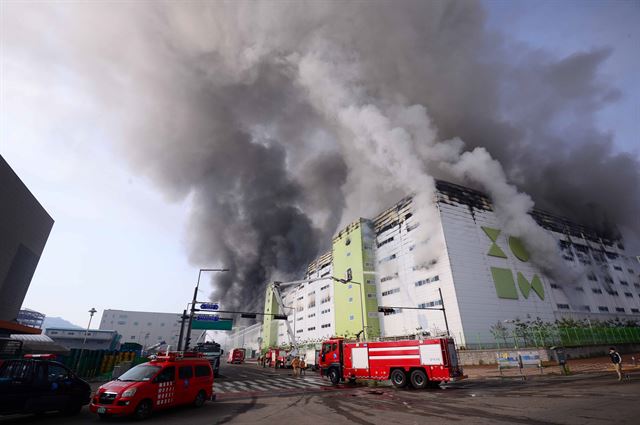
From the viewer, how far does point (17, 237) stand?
3616 cm

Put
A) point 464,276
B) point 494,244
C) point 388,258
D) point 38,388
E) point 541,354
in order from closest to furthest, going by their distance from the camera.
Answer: point 38,388
point 541,354
point 464,276
point 494,244
point 388,258

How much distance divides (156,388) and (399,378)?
12821 mm

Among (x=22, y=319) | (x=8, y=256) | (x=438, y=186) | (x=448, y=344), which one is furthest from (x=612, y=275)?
(x=22, y=319)

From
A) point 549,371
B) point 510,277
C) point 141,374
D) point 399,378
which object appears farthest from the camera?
point 510,277

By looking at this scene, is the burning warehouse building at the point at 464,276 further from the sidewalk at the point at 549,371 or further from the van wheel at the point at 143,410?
the van wheel at the point at 143,410

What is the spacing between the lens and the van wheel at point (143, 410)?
856 cm

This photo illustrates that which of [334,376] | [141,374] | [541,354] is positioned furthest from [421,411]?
[541,354]

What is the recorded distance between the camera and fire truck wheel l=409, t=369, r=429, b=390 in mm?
15667

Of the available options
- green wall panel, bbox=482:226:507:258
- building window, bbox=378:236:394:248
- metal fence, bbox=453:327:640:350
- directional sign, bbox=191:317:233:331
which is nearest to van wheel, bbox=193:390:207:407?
directional sign, bbox=191:317:233:331

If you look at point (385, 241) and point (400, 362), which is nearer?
point (400, 362)

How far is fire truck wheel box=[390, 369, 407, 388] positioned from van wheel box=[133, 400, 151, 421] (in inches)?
504

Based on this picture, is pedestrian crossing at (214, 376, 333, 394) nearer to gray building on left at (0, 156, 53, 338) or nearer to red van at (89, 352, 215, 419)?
red van at (89, 352, 215, 419)

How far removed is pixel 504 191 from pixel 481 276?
1656cm

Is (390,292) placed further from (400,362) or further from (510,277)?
(400,362)
